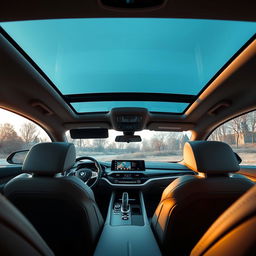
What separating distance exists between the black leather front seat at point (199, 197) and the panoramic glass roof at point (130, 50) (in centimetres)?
112

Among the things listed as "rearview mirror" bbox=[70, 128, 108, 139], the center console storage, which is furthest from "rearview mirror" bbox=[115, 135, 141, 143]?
the center console storage

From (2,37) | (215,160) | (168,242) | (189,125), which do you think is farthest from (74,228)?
(189,125)

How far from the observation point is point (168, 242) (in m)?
1.95

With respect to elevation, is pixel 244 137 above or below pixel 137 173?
above

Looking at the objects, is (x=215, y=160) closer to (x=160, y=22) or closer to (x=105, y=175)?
(x=160, y=22)

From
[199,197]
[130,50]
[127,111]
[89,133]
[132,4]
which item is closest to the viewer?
[132,4]

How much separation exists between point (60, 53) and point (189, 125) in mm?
2930

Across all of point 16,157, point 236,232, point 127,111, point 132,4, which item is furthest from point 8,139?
point 236,232

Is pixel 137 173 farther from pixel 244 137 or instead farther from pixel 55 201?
pixel 55 201

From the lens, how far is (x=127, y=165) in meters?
4.22

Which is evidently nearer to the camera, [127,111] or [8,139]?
[8,139]

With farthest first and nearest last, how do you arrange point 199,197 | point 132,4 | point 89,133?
point 89,133, point 199,197, point 132,4

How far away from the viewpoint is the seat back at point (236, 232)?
0.66m

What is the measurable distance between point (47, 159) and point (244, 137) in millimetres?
→ 3425
